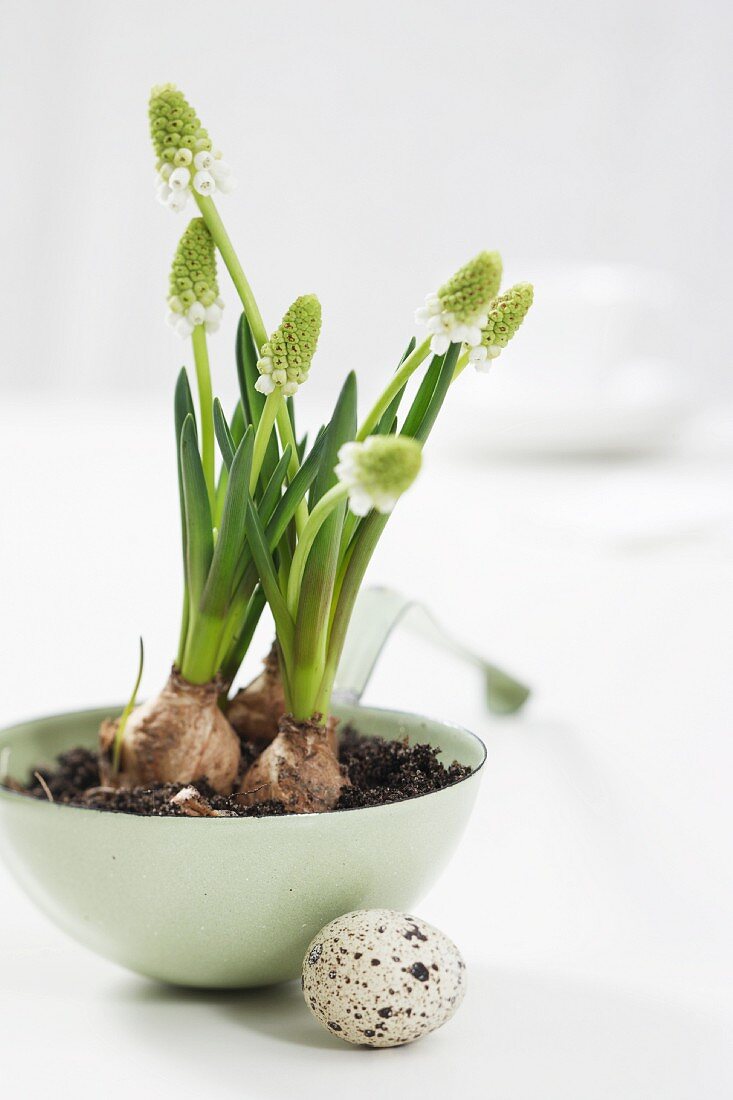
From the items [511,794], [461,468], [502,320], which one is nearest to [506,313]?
[502,320]

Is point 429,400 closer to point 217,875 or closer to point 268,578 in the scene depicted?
point 268,578

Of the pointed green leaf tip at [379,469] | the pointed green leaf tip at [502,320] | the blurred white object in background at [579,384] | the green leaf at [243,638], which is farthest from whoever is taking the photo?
the blurred white object in background at [579,384]

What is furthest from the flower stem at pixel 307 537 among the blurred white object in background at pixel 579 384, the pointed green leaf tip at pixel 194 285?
the blurred white object in background at pixel 579 384

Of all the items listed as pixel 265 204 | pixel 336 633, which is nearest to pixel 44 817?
pixel 336 633

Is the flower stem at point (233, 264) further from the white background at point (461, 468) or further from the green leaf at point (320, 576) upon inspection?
the white background at point (461, 468)

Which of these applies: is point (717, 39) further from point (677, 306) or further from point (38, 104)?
point (38, 104)

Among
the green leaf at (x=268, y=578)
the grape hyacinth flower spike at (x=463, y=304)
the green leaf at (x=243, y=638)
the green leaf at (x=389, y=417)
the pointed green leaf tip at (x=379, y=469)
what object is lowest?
the green leaf at (x=243, y=638)
